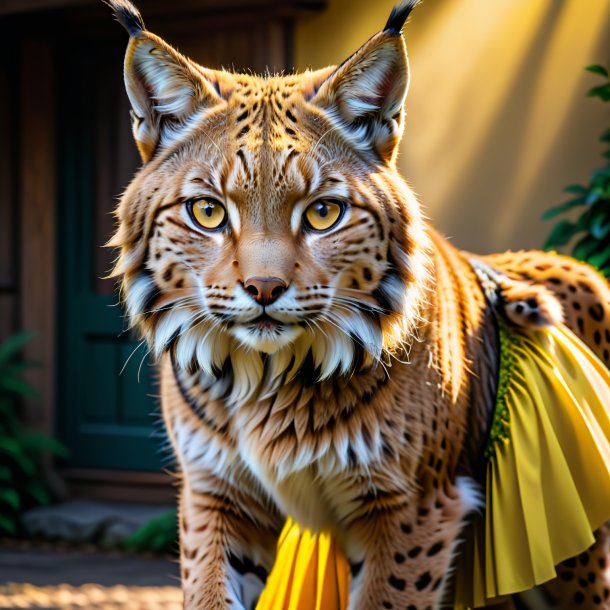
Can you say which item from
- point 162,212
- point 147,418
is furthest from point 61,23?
point 162,212

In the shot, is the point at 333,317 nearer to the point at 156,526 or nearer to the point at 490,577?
the point at 490,577

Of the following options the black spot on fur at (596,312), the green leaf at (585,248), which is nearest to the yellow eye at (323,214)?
the black spot on fur at (596,312)

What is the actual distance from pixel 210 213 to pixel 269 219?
0.16 meters

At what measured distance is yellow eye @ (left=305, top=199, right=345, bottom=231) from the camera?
6.97 feet

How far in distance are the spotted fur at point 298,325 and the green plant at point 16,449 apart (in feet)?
13.9

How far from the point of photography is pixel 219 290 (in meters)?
2.07

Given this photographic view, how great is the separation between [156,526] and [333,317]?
4.11m

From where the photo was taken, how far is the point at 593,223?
4461mm

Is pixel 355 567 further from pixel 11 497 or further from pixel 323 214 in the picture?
pixel 11 497

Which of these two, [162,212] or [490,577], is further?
[490,577]

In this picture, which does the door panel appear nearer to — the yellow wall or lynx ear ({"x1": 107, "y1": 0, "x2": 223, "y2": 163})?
the yellow wall

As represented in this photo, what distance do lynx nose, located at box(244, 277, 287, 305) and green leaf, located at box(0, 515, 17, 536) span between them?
16.2 ft

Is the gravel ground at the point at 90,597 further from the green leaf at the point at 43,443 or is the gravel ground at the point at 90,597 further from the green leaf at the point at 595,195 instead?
the green leaf at the point at 595,195

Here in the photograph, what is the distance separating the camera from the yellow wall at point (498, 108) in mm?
5270
